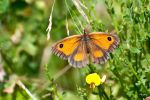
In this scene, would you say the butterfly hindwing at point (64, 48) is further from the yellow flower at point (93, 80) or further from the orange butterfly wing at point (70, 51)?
the yellow flower at point (93, 80)

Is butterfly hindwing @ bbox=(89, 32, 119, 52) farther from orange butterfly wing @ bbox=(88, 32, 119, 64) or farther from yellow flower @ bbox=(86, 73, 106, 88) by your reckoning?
yellow flower @ bbox=(86, 73, 106, 88)

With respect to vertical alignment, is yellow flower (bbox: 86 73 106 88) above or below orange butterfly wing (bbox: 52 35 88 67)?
below

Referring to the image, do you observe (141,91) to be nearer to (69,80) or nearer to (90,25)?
(90,25)

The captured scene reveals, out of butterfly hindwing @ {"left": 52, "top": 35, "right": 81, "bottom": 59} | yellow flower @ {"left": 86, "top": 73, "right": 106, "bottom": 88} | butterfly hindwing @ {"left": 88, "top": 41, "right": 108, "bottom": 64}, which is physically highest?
butterfly hindwing @ {"left": 52, "top": 35, "right": 81, "bottom": 59}

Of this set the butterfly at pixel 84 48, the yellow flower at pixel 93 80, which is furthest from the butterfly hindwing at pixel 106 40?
the yellow flower at pixel 93 80

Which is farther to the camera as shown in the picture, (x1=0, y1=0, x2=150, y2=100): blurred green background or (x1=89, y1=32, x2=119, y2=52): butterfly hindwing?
(x1=0, y1=0, x2=150, y2=100): blurred green background

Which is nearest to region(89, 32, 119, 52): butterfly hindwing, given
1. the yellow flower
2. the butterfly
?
the butterfly
